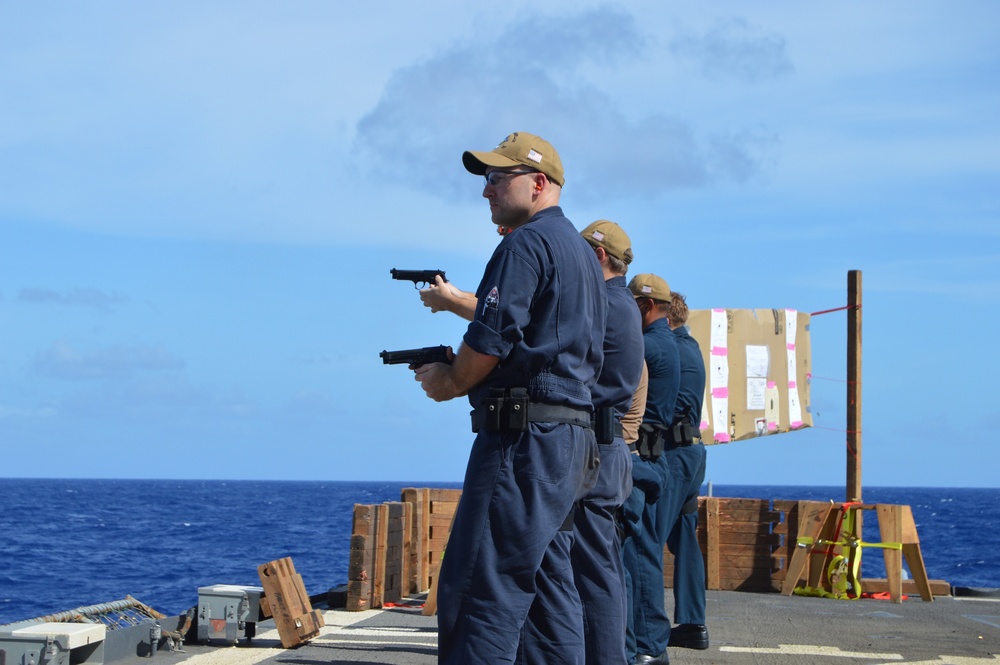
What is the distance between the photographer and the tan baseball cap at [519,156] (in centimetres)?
446

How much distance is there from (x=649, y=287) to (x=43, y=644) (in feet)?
11.7

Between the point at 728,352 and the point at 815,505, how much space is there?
2.47 m

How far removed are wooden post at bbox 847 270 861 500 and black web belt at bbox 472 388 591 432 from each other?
9587mm

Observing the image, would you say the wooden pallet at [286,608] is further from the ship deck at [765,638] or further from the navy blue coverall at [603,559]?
the navy blue coverall at [603,559]

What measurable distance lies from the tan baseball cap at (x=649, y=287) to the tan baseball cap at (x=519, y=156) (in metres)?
2.56

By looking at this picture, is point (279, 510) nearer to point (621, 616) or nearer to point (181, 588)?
point (181, 588)

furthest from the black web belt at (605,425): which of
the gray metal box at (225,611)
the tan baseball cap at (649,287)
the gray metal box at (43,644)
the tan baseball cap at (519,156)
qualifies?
the gray metal box at (225,611)

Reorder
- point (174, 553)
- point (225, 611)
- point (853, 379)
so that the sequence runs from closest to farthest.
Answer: point (225, 611), point (853, 379), point (174, 553)

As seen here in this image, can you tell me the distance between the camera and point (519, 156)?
4465 mm

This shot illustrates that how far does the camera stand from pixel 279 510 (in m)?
92.8

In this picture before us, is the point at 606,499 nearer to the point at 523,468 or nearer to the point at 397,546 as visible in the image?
the point at 523,468

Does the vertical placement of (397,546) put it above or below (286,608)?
above

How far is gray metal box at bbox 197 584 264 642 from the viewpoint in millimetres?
7559

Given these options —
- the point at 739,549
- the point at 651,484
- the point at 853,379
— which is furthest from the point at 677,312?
the point at 853,379
